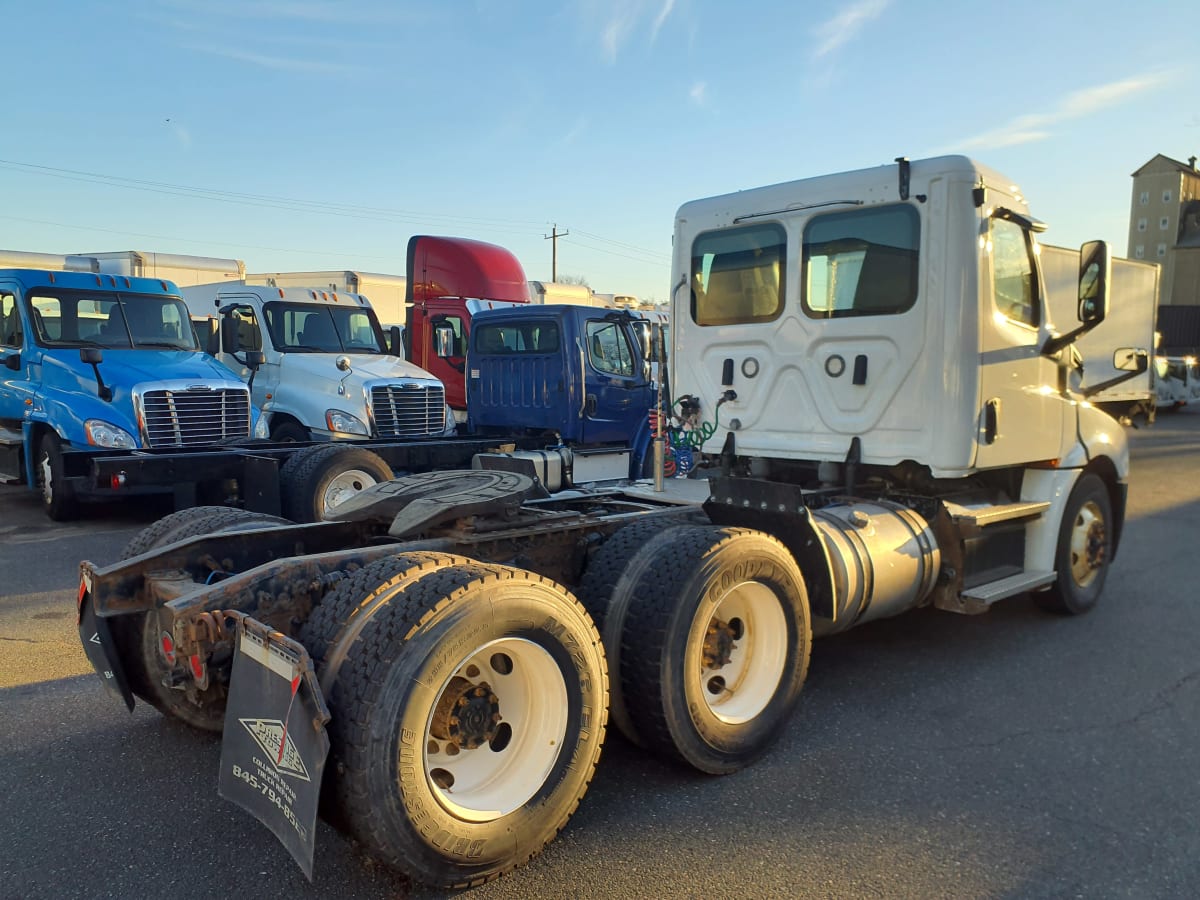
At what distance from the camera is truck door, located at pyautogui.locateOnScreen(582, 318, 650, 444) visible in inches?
428

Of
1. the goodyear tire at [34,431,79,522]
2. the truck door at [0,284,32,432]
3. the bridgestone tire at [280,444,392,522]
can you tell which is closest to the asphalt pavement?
the bridgestone tire at [280,444,392,522]

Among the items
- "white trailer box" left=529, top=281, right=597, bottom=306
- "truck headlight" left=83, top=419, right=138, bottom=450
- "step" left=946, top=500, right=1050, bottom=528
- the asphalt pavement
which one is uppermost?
"white trailer box" left=529, top=281, right=597, bottom=306

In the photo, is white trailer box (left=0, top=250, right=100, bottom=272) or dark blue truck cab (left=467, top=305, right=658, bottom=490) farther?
white trailer box (left=0, top=250, right=100, bottom=272)

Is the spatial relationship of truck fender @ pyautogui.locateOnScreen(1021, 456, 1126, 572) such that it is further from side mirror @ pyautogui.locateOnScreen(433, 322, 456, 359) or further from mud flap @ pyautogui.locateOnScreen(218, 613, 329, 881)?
side mirror @ pyautogui.locateOnScreen(433, 322, 456, 359)

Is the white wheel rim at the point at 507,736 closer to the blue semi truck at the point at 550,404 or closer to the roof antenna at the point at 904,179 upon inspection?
the roof antenna at the point at 904,179

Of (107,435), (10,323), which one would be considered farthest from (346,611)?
(10,323)

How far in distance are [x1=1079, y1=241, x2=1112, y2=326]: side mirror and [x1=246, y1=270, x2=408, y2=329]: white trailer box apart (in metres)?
17.7

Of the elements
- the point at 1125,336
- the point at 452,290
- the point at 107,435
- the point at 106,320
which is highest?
the point at 452,290

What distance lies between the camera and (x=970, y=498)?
5602 millimetres

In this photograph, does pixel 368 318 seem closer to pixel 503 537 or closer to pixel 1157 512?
pixel 503 537

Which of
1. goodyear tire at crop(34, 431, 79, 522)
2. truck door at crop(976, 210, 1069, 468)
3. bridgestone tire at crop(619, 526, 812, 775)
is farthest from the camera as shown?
goodyear tire at crop(34, 431, 79, 522)

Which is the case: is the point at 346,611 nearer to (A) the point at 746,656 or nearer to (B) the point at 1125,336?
(A) the point at 746,656

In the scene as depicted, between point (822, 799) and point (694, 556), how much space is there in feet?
3.50

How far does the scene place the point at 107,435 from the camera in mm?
9117
